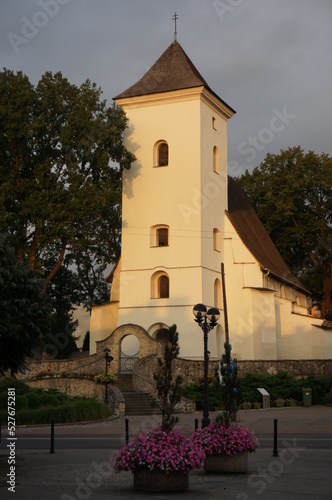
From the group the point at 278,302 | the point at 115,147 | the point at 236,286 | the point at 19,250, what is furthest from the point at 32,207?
the point at 278,302

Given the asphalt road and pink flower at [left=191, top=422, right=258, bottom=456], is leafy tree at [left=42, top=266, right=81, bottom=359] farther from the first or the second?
pink flower at [left=191, top=422, right=258, bottom=456]

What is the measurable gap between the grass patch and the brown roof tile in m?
19.3

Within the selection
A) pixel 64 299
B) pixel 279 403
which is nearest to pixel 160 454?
pixel 279 403

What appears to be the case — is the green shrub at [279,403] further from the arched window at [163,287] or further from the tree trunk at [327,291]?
the tree trunk at [327,291]

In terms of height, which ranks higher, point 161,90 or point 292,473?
point 161,90

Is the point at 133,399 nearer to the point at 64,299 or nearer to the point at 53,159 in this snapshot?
the point at 53,159

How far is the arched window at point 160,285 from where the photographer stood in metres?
45.3

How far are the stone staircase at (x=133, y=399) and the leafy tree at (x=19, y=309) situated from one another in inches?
679

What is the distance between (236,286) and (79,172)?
12.2 meters

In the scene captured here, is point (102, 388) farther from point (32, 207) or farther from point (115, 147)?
point (115, 147)

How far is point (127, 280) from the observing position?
4581 cm

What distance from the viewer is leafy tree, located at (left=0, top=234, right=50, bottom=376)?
16078 millimetres

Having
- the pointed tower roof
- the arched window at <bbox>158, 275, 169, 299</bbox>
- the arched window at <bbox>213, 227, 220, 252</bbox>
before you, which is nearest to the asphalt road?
the arched window at <bbox>158, 275, 169, 299</bbox>

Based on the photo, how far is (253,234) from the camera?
169 feet
